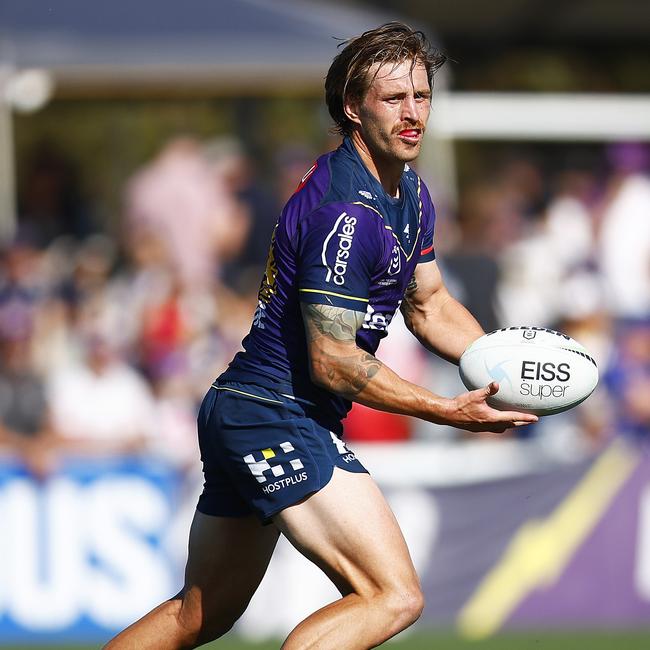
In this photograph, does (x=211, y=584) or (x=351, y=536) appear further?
(x=211, y=584)

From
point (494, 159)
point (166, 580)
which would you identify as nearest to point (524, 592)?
point (166, 580)

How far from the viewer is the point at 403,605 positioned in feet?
14.9

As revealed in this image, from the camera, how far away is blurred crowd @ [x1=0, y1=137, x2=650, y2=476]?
368 inches

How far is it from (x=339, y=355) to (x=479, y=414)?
1.62 feet

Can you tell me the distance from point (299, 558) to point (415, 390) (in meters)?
4.18

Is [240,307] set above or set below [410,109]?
below

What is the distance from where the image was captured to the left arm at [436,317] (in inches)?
210

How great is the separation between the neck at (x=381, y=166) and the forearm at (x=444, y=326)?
609 mm

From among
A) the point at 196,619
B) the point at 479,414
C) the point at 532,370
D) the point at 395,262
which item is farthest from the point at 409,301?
the point at 196,619

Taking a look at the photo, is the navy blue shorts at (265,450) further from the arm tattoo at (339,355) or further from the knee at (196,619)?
the knee at (196,619)

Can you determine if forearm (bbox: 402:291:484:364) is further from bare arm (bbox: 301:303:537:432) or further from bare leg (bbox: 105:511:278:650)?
bare leg (bbox: 105:511:278:650)

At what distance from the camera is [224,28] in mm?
10953

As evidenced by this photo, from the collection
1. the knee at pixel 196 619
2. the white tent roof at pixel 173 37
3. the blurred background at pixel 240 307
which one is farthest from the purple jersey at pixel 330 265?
the white tent roof at pixel 173 37

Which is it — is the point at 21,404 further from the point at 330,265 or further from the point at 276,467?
the point at 330,265
